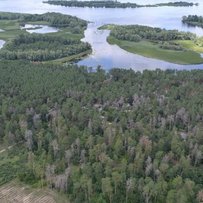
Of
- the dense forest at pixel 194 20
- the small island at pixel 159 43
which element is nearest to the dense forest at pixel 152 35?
the small island at pixel 159 43

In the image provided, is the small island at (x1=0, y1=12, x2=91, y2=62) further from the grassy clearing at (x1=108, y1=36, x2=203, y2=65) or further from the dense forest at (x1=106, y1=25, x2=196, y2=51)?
the dense forest at (x1=106, y1=25, x2=196, y2=51)

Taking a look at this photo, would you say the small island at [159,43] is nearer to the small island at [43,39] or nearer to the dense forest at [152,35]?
the dense forest at [152,35]

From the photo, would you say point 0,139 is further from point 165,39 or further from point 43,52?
point 165,39

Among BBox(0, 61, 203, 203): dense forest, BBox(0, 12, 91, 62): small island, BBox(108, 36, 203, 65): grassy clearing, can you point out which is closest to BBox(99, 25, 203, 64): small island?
BBox(108, 36, 203, 65): grassy clearing

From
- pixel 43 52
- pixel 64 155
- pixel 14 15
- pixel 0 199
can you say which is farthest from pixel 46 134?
pixel 14 15

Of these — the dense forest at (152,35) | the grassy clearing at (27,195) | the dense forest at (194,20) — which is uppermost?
the dense forest at (194,20)

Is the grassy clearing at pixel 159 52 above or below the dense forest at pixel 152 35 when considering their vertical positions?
below
